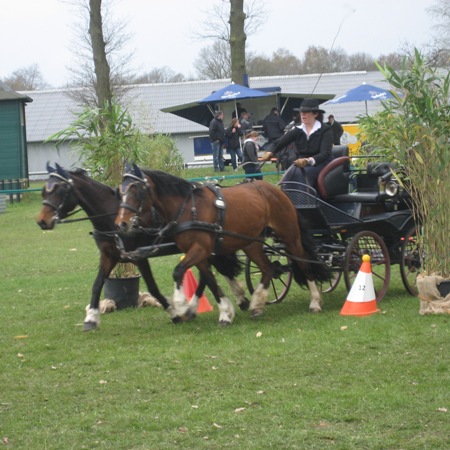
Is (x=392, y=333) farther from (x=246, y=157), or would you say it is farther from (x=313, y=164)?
(x=246, y=157)

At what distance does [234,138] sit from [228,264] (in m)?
16.7

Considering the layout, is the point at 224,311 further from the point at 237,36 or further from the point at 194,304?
the point at 237,36

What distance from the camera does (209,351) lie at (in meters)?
8.61

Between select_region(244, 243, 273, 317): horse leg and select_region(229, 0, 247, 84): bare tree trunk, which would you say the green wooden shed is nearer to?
select_region(229, 0, 247, 84): bare tree trunk

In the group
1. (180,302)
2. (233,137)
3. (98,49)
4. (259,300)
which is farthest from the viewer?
(98,49)

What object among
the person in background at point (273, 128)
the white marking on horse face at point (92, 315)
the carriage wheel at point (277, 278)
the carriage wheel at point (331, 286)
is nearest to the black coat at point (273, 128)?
the person in background at point (273, 128)

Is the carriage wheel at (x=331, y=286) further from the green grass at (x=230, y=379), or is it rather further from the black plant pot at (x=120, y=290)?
the black plant pot at (x=120, y=290)

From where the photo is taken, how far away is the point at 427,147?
977 cm

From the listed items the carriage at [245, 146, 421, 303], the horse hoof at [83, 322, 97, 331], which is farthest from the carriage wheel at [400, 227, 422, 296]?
the horse hoof at [83, 322, 97, 331]

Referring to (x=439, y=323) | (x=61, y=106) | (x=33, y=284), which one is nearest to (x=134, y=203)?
(x=439, y=323)

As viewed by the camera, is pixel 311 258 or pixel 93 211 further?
pixel 311 258

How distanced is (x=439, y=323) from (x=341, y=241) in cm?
235

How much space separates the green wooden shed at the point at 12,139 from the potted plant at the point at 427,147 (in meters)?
24.4

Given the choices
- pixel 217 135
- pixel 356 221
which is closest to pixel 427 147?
pixel 356 221
